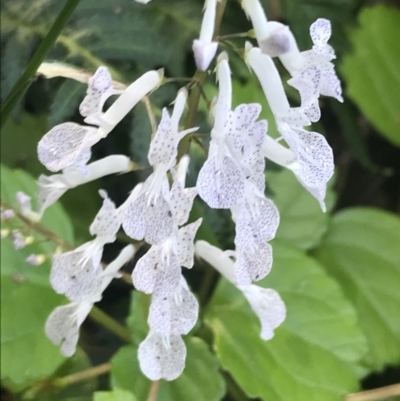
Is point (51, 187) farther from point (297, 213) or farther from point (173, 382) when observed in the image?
point (297, 213)

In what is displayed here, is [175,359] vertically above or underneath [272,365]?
above

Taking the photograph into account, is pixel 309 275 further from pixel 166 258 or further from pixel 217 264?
pixel 166 258

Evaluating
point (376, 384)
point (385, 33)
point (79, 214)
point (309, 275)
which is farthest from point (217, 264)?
point (385, 33)

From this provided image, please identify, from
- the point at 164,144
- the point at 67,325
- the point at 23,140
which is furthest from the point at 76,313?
the point at 23,140

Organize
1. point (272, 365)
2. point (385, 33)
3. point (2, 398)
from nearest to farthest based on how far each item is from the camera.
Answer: point (272, 365)
point (2, 398)
point (385, 33)

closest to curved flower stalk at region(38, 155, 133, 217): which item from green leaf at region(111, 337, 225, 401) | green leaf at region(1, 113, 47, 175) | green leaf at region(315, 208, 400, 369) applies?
green leaf at region(111, 337, 225, 401)

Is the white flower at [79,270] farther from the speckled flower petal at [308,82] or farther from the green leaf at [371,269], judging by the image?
the green leaf at [371,269]
